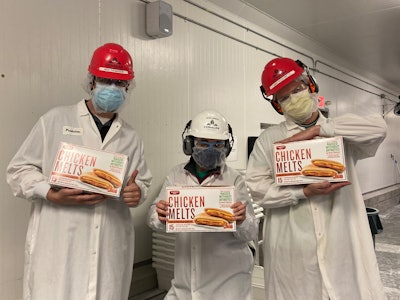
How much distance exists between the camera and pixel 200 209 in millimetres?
1419

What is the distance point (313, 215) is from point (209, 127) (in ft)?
1.96

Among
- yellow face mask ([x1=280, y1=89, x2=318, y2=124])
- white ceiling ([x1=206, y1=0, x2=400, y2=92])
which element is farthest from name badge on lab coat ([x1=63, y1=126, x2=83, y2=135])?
white ceiling ([x1=206, y1=0, x2=400, y2=92])

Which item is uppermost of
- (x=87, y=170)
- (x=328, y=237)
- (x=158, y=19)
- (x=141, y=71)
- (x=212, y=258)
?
(x=158, y=19)

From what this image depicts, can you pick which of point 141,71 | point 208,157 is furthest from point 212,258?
point 141,71

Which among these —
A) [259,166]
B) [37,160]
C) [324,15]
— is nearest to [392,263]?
[324,15]

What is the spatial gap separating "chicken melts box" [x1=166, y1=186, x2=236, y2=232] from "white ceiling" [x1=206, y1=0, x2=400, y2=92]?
2.34 m

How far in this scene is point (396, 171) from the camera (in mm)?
8367

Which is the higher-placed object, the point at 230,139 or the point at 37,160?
the point at 230,139

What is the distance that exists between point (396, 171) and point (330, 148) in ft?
26.9

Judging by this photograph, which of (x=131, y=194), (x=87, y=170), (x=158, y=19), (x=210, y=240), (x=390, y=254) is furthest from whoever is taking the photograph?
(x=390, y=254)

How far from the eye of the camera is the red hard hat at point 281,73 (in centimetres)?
152

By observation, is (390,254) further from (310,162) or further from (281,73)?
(281,73)

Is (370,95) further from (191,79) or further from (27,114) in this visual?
(27,114)

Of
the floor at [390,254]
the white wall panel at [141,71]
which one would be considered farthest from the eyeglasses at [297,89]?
the floor at [390,254]
